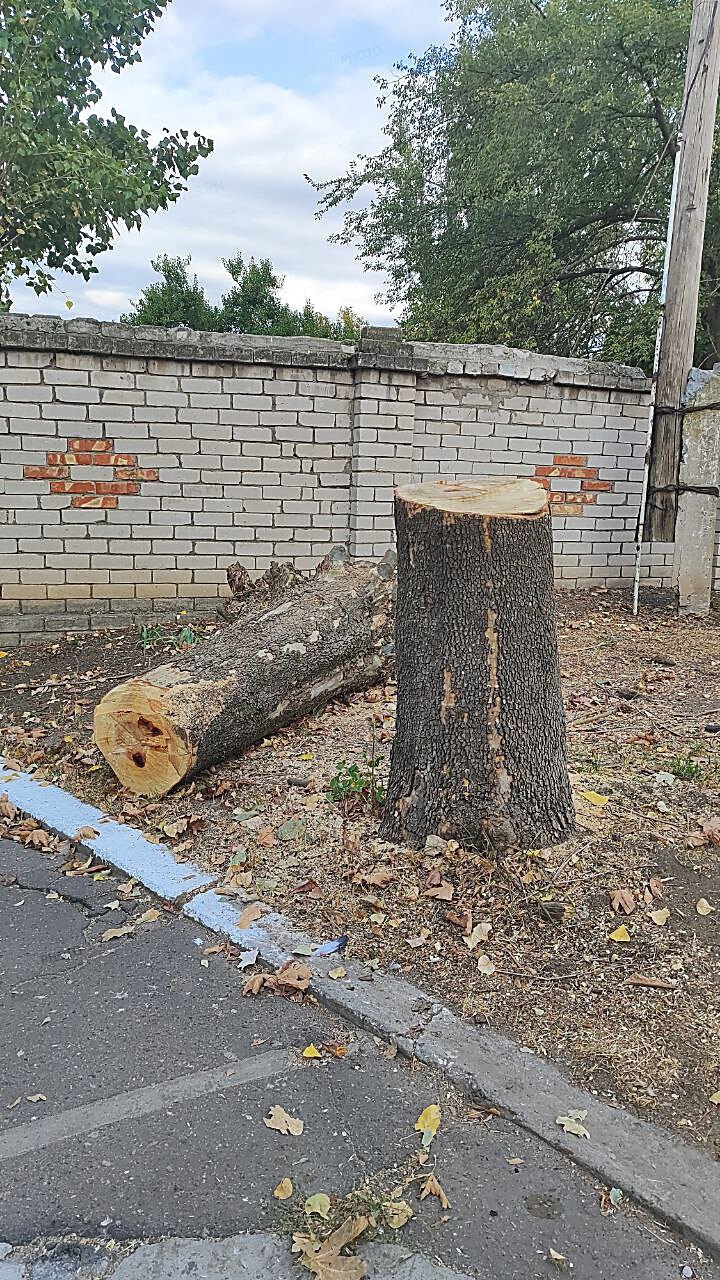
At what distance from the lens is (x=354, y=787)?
3.73 meters

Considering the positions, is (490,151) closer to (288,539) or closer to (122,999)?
(288,539)

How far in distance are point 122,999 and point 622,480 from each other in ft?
22.9

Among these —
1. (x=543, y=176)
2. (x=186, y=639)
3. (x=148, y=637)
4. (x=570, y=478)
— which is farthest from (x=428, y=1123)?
(x=543, y=176)

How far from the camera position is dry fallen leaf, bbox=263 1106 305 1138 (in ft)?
6.80

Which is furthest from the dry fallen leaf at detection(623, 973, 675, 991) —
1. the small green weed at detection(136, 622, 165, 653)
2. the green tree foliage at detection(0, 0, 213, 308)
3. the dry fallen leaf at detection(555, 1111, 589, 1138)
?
the green tree foliage at detection(0, 0, 213, 308)

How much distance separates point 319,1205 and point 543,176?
13.9m

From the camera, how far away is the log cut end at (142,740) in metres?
3.93

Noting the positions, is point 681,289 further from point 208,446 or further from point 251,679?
point 251,679

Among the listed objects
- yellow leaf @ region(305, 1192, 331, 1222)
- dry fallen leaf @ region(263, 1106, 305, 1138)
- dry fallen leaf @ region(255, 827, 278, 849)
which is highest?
dry fallen leaf @ region(255, 827, 278, 849)

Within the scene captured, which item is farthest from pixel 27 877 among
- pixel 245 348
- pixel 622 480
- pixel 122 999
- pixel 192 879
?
pixel 622 480

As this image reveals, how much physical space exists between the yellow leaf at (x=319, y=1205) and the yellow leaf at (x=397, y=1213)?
4.8 inches

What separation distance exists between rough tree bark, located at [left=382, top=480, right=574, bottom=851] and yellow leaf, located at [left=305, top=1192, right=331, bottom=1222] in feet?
4.65

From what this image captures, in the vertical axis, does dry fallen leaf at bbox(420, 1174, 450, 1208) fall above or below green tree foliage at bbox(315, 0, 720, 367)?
below

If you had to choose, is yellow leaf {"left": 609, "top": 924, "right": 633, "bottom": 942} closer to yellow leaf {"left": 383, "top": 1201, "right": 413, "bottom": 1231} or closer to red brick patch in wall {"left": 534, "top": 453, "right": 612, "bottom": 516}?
yellow leaf {"left": 383, "top": 1201, "right": 413, "bottom": 1231}
